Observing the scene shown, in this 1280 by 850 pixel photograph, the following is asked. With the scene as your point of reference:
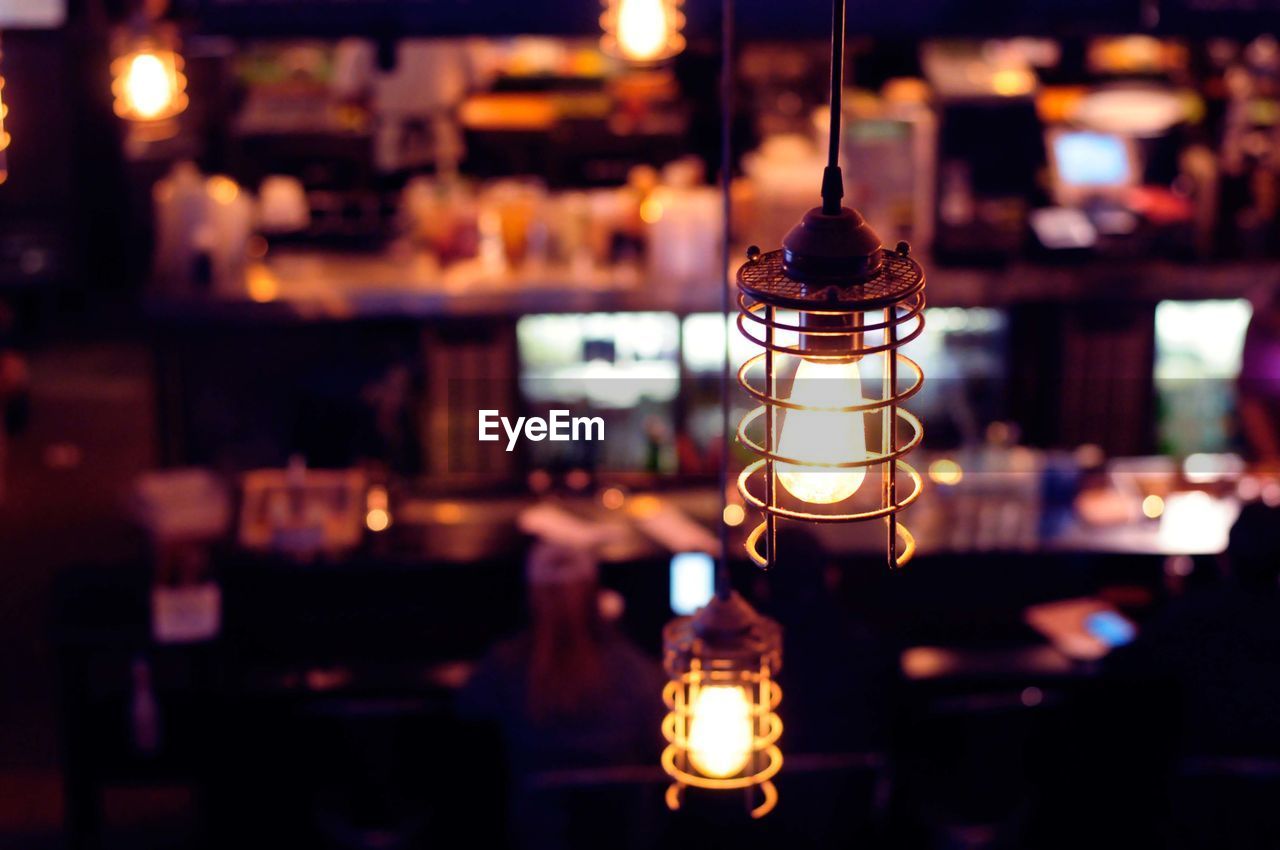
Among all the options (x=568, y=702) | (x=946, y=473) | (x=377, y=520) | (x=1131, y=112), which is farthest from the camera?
(x=1131, y=112)

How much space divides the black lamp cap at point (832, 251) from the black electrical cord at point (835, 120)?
19mm

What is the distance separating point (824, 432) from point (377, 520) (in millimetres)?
4340

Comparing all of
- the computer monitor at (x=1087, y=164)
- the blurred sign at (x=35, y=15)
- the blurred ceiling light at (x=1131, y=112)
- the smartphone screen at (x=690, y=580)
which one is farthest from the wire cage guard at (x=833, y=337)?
the blurred sign at (x=35, y=15)

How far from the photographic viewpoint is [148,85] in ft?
18.2

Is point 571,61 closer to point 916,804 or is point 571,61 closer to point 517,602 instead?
point 517,602

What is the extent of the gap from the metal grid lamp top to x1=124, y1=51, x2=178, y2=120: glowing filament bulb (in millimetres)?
3967

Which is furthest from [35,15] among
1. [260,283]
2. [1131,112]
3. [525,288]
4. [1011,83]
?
[1131,112]

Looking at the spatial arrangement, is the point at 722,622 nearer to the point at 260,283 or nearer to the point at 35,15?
the point at 260,283

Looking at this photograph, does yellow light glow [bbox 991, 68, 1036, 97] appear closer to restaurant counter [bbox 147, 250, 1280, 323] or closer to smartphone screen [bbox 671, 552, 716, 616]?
restaurant counter [bbox 147, 250, 1280, 323]

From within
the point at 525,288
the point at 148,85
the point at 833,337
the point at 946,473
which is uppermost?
the point at 148,85

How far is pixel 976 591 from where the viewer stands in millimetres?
6121

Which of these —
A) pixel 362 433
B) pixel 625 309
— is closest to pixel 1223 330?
pixel 625 309

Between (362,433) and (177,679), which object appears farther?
(362,433)

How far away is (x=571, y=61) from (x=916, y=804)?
596cm
